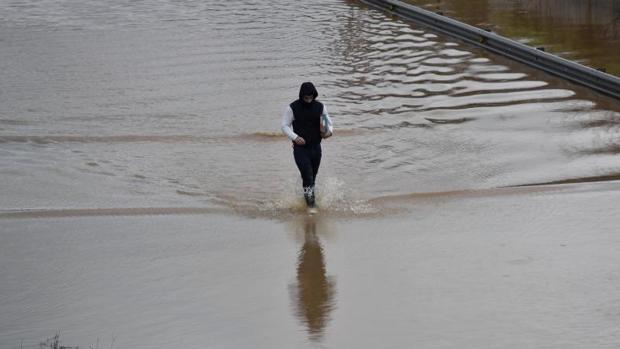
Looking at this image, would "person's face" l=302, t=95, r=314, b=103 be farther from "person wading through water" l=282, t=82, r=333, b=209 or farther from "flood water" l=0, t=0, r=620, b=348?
"flood water" l=0, t=0, r=620, b=348

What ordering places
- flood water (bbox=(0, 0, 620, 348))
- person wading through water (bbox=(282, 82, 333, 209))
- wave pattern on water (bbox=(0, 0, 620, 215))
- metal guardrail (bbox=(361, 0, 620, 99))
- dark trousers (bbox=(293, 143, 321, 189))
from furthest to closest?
metal guardrail (bbox=(361, 0, 620, 99)) < wave pattern on water (bbox=(0, 0, 620, 215)) < dark trousers (bbox=(293, 143, 321, 189)) < person wading through water (bbox=(282, 82, 333, 209)) < flood water (bbox=(0, 0, 620, 348))

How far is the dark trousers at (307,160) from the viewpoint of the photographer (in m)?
13.3

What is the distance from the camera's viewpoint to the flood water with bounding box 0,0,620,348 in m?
9.91

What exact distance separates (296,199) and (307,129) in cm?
106

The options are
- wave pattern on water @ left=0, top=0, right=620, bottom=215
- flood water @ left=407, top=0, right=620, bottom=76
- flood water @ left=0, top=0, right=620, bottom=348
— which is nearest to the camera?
flood water @ left=0, top=0, right=620, bottom=348

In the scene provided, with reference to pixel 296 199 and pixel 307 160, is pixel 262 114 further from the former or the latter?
pixel 307 160

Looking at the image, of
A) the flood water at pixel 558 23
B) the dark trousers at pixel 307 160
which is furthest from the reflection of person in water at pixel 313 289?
the flood water at pixel 558 23

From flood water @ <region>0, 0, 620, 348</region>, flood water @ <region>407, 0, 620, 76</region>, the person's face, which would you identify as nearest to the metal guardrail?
flood water @ <region>0, 0, 620, 348</region>

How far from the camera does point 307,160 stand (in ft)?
43.7

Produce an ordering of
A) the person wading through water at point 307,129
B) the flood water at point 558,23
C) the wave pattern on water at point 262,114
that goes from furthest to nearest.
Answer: the flood water at point 558,23 < the wave pattern on water at point 262,114 < the person wading through water at point 307,129

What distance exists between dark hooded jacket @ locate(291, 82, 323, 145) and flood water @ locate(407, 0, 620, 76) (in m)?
7.83

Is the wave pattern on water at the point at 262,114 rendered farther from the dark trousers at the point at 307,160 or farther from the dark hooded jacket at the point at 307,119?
the dark hooded jacket at the point at 307,119

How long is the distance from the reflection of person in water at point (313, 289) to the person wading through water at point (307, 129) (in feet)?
3.17

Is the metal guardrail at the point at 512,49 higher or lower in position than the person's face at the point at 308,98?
lower
